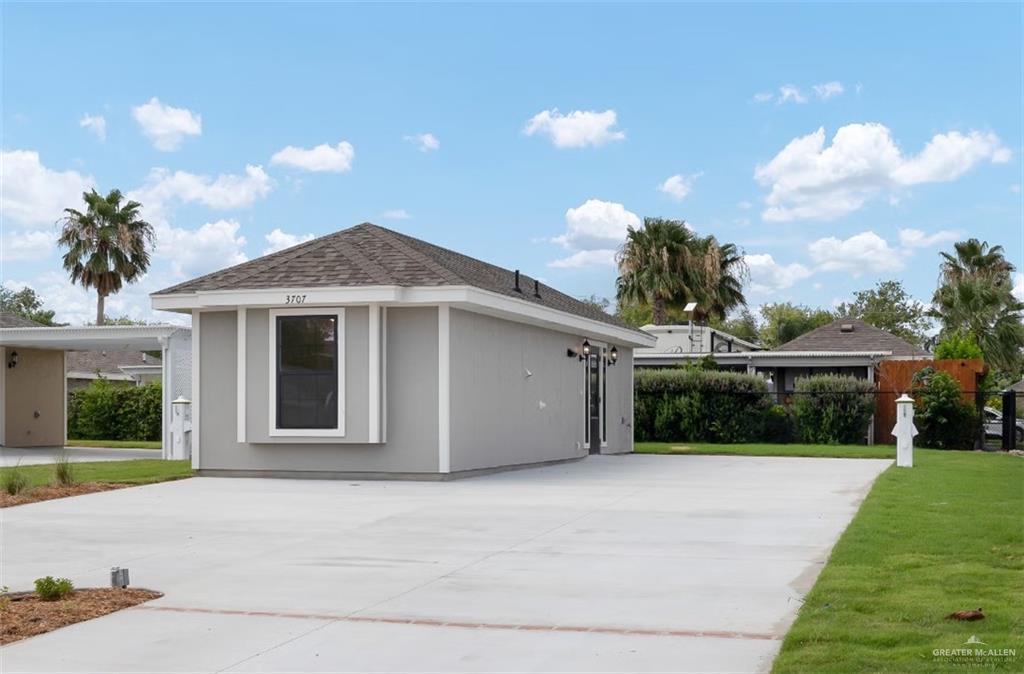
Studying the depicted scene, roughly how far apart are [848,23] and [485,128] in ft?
33.1

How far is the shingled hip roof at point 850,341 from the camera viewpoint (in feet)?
123

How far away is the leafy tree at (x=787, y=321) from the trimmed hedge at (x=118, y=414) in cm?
4180

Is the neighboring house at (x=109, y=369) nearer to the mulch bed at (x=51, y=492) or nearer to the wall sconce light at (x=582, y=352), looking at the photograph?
the wall sconce light at (x=582, y=352)

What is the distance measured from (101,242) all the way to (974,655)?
133 ft

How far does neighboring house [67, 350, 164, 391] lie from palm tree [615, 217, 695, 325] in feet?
56.2

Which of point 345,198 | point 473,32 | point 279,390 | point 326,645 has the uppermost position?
point 473,32

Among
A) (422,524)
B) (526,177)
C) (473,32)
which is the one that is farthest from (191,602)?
(526,177)

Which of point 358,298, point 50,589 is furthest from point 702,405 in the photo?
point 50,589

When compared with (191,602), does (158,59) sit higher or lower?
higher

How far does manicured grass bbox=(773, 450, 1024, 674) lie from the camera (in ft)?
17.7

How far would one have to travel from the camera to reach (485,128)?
2512 cm

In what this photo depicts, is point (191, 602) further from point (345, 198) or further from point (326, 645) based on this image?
point (345, 198)

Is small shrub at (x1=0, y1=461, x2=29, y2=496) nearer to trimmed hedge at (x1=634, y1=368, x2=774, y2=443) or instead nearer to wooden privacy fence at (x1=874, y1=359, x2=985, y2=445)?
trimmed hedge at (x1=634, y1=368, x2=774, y2=443)

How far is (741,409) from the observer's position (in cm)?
2856
